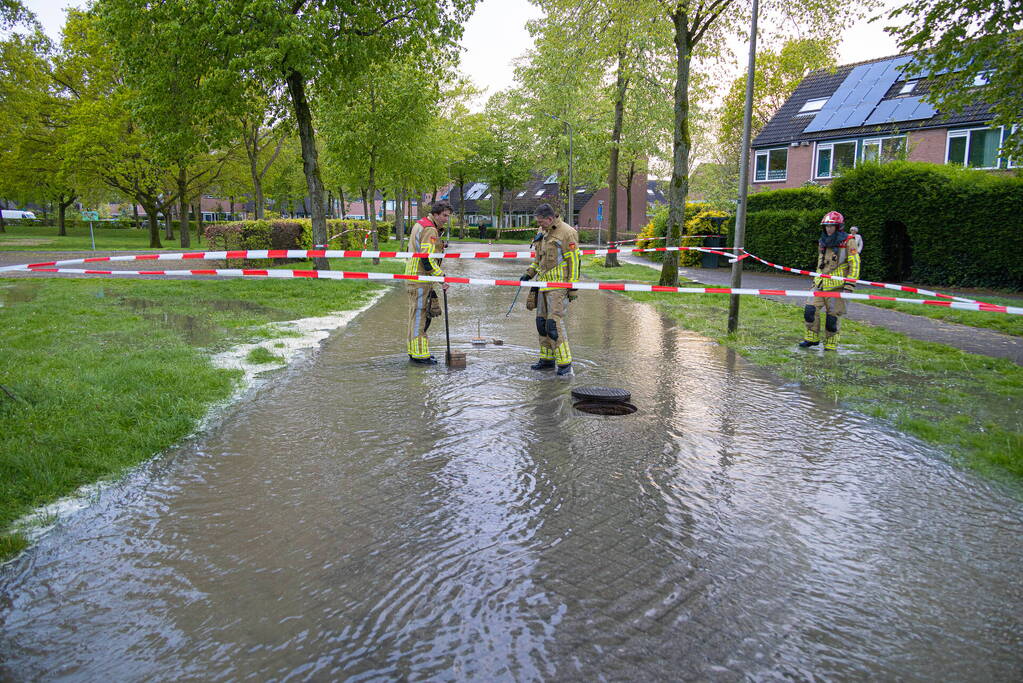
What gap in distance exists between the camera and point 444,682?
2633mm

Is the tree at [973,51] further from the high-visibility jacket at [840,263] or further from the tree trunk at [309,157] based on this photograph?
the tree trunk at [309,157]

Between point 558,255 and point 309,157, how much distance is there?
1304cm

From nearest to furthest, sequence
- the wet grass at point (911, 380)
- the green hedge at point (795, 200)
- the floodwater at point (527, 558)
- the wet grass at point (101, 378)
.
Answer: the floodwater at point (527, 558), the wet grass at point (101, 378), the wet grass at point (911, 380), the green hedge at point (795, 200)

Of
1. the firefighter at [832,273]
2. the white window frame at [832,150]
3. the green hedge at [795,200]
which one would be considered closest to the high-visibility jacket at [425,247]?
the firefighter at [832,273]

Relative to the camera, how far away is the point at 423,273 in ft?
26.8

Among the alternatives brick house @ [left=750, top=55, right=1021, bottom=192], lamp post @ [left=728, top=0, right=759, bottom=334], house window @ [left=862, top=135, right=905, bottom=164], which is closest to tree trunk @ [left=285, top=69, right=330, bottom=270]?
lamp post @ [left=728, top=0, right=759, bottom=334]

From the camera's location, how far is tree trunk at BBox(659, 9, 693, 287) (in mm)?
16078

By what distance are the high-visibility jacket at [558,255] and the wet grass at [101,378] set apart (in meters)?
3.67

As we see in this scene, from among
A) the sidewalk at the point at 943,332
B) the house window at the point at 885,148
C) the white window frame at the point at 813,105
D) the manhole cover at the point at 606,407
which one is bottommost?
the manhole cover at the point at 606,407

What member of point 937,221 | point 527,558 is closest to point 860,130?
point 937,221

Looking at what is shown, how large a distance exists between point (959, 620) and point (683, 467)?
2.09 m

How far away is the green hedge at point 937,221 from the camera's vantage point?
1805 cm

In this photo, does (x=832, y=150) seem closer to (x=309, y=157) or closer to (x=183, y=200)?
(x=309, y=157)

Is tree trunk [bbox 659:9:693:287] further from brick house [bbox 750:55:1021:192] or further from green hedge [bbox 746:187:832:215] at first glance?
brick house [bbox 750:55:1021:192]
